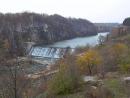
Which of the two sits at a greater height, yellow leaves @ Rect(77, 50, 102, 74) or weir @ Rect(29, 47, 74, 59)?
yellow leaves @ Rect(77, 50, 102, 74)

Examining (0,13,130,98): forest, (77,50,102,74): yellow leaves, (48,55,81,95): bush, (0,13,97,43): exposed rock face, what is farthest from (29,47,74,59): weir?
(48,55,81,95): bush

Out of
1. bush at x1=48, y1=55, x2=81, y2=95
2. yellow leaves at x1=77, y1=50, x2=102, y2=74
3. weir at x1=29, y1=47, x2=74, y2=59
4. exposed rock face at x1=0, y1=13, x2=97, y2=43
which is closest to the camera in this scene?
bush at x1=48, y1=55, x2=81, y2=95

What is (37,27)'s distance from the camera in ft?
291

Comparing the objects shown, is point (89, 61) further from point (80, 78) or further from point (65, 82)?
point (65, 82)

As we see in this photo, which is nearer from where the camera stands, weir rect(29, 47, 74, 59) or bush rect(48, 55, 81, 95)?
bush rect(48, 55, 81, 95)

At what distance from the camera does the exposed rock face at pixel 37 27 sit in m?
82.3

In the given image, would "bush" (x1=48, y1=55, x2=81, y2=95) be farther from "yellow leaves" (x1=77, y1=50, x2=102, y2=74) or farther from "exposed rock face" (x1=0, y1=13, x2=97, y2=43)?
"exposed rock face" (x1=0, y1=13, x2=97, y2=43)

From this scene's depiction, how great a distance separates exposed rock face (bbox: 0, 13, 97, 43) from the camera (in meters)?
82.3

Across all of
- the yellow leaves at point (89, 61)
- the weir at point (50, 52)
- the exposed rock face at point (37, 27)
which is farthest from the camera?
the exposed rock face at point (37, 27)

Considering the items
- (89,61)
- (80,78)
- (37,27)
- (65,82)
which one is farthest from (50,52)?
(65,82)

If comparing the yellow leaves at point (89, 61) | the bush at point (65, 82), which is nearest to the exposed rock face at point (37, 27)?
the yellow leaves at point (89, 61)

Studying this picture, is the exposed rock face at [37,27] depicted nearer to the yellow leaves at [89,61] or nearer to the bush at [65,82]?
the yellow leaves at [89,61]

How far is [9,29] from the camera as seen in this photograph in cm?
8044

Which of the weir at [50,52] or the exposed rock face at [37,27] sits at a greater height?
the exposed rock face at [37,27]
